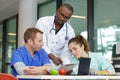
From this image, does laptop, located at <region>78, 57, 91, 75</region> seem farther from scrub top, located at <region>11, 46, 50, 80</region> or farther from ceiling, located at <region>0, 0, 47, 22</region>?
ceiling, located at <region>0, 0, 47, 22</region>

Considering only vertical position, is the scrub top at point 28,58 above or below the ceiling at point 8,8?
below

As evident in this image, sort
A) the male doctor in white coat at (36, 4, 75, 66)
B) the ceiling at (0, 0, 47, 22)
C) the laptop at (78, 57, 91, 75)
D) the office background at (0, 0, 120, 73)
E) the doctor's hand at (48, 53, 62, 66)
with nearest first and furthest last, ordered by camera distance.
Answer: the laptop at (78, 57, 91, 75) → the doctor's hand at (48, 53, 62, 66) → the male doctor in white coat at (36, 4, 75, 66) → the office background at (0, 0, 120, 73) → the ceiling at (0, 0, 47, 22)

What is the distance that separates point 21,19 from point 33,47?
3745 millimetres

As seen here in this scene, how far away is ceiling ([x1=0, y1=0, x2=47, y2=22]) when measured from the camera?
6692 millimetres

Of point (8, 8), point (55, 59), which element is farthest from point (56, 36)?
point (8, 8)

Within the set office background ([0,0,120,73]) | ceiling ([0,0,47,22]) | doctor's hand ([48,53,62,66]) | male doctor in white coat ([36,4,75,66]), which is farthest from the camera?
ceiling ([0,0,47,22])

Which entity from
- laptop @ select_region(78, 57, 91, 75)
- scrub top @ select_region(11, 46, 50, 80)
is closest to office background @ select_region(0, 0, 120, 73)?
scrub top @ select_region(11, 46, 50, 80)

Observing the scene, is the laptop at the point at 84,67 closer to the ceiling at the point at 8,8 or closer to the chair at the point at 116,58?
the chair at the point at 116,58

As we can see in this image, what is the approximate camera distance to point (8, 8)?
286 inches

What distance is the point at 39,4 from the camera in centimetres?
670

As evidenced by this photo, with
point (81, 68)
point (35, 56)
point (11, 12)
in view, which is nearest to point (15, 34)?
point (11, 12)

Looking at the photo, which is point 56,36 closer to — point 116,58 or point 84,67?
point 116,58

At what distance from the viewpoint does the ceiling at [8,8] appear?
6692 mm

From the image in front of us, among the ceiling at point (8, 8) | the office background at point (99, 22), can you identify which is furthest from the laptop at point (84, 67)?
the ceiling at point (8, 8)
